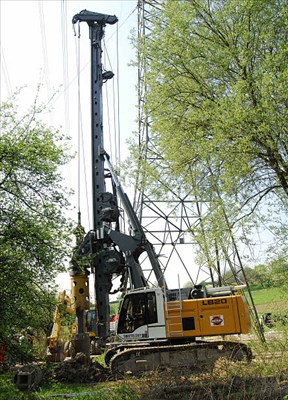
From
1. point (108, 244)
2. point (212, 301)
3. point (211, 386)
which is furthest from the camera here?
point (108, 244)

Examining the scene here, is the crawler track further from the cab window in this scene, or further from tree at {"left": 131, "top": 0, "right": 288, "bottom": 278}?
tree at {"left": 131, "top": 0, "right": 288, "bottom": 278}

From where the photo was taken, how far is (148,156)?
12383 millimetres

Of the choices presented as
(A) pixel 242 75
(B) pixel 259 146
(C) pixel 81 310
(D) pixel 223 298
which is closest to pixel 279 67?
(A) pixel 242 75

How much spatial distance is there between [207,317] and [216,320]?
23 centimetres

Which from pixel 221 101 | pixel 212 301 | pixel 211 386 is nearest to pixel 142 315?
pixel 212 301

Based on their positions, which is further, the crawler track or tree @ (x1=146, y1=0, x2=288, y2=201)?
the crawler track

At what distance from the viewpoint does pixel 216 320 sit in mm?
11070

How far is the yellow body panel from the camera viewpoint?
11.0 metres

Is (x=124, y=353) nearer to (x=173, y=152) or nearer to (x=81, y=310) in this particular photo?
(x=81, y=310)

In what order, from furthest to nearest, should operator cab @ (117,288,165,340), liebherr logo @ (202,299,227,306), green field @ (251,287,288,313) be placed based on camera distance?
operator cab @ (117,288,165,340) < liebherr logo @ (202,299,227,306) < green field @ (251,287,288,313)

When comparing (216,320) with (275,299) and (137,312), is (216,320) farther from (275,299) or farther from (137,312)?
(137,312)

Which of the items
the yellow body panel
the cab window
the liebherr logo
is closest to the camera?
the yellow body panel

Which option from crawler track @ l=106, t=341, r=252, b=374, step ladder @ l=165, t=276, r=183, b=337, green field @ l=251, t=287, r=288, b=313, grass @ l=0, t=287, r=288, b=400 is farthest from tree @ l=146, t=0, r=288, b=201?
crawler track @ l=106, t=341, r=252, b=374

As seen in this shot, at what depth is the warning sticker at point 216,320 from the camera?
11.0 m
